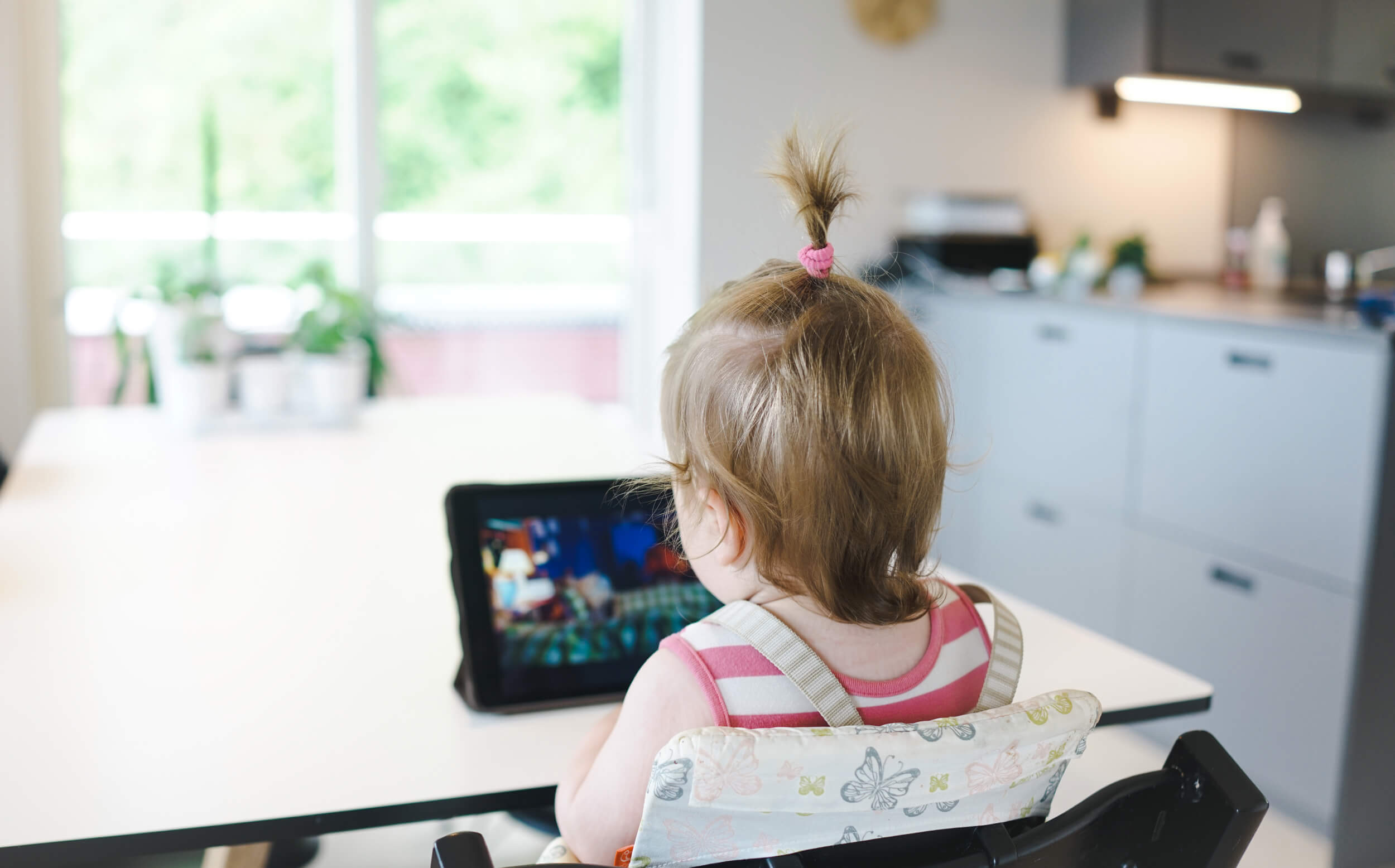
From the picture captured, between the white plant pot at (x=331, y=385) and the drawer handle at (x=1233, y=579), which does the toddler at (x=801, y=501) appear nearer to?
the white plant pot at (x=331, y=385)

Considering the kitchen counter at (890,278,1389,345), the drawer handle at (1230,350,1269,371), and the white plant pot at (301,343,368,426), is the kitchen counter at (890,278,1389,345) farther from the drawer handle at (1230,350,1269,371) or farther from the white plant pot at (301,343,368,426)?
the white plant pot at (301,343,368,426)

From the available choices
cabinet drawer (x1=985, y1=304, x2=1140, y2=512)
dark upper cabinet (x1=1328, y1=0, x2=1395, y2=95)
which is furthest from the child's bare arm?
dark upper cabinet (x1=1328, y1=0, x2=1395, y2=95)

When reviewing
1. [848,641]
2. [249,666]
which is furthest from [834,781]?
[249,666]

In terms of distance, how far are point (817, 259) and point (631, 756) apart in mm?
338

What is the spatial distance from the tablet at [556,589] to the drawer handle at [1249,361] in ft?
5.36

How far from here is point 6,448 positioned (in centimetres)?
329

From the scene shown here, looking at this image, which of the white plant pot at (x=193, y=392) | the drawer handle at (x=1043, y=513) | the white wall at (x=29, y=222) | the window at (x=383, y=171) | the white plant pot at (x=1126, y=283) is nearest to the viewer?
the white plant pot at (x=193, y=392)

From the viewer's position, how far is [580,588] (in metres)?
0.97

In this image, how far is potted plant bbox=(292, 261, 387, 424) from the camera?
2.19 meters

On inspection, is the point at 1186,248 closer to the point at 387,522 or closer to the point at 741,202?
the point at 741,202

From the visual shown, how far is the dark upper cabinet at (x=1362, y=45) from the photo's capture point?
131 inches

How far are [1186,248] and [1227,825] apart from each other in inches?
142

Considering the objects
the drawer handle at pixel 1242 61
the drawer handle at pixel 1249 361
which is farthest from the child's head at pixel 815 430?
the drawer handle at pixel 1242 61

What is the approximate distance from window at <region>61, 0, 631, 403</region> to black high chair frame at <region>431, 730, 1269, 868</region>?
124 inches
